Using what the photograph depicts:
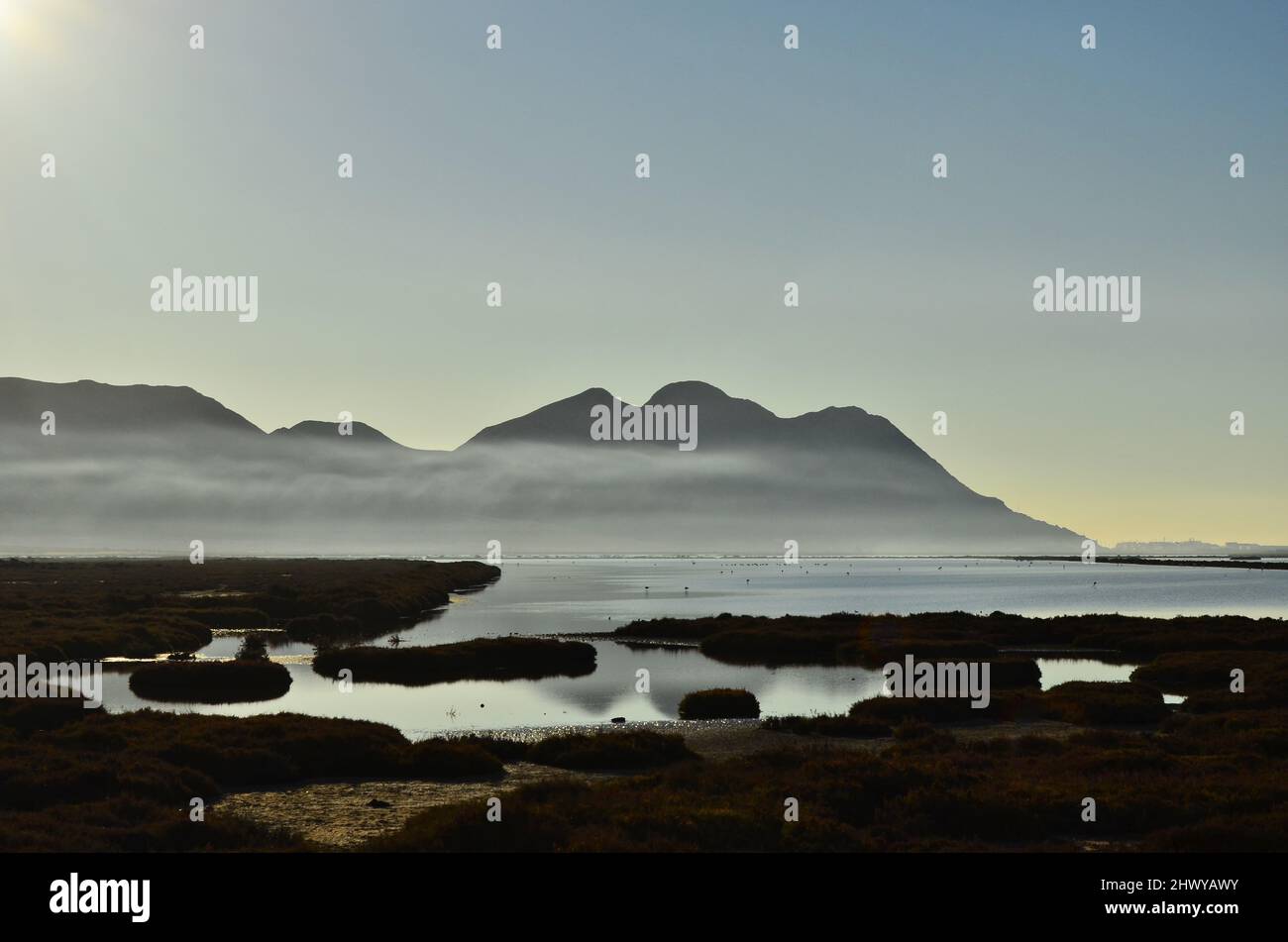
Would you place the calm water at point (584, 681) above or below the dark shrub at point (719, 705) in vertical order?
below

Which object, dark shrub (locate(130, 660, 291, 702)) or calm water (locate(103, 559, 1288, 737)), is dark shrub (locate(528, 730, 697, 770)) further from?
dark shrub (locate(130, 660, 291, 702))

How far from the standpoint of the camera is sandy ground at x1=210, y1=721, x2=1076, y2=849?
2531 centimetres

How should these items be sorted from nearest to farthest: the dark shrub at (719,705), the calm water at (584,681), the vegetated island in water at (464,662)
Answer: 1. the dark shrub at (719,705)
2. the calm water at (584,681)
3. the vegetated island in water at (464,662)

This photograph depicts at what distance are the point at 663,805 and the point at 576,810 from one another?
78.2 inches

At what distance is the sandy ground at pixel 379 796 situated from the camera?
25.3 m

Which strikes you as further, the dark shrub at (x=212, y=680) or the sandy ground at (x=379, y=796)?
the dark shrub at (x=212, y=680)

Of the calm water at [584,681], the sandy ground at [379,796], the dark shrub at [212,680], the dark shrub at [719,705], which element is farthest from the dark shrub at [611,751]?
the dark shrub at [212,680]

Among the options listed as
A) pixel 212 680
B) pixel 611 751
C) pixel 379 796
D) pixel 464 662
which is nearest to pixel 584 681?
pixel 464 662

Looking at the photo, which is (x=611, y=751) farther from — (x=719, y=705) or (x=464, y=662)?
(x=464, y=662)

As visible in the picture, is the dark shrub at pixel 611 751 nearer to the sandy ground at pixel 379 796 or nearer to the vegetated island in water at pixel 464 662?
the sandy ground at pixel 379 796

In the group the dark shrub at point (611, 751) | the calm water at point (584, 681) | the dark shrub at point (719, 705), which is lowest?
the calm water at point (584, 681)
